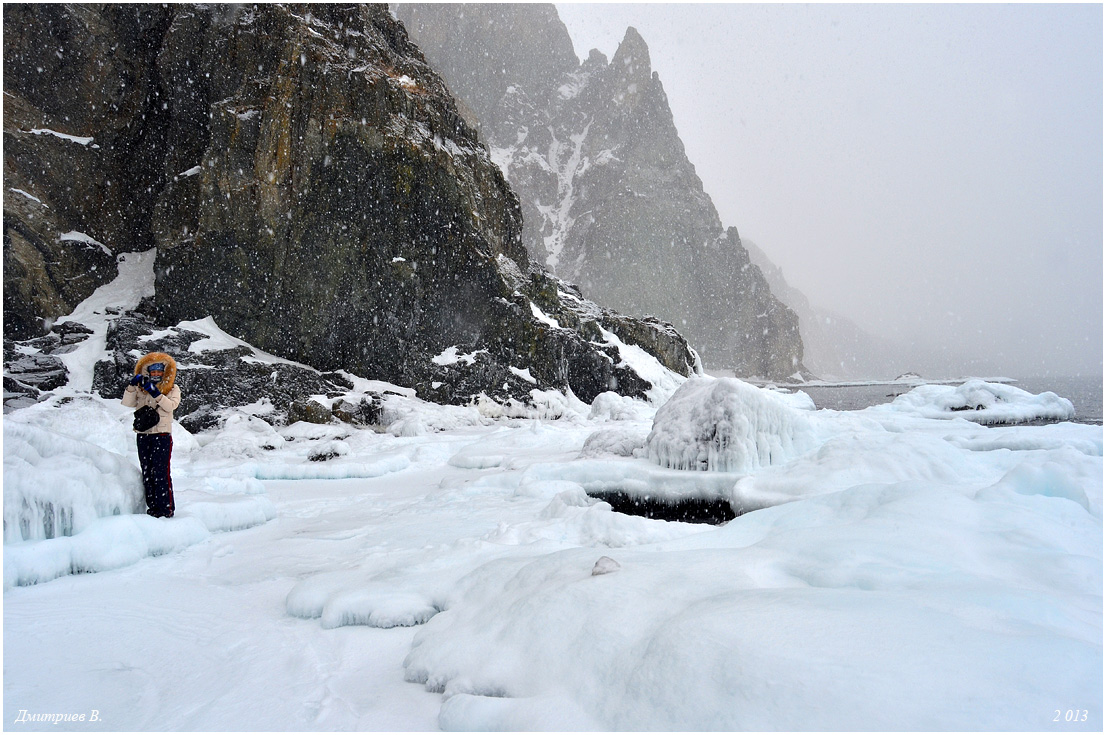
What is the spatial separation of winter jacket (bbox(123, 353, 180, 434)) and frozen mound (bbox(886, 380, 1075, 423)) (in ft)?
64.6

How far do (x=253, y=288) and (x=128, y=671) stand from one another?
2101 cm

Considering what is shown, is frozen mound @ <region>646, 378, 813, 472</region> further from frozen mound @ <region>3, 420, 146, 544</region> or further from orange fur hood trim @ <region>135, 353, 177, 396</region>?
frozen mound @ <region>3, 420, 146, 544</region>

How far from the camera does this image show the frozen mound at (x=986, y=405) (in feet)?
57.7

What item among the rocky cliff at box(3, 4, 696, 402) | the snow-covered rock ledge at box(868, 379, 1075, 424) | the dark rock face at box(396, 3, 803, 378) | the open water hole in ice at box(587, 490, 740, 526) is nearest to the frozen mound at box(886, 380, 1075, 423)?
the snow-covered rock ledge at box(868, 379, 1075, 424)

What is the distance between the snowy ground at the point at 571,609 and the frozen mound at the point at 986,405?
1474cm

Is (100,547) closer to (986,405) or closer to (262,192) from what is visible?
(262,192)

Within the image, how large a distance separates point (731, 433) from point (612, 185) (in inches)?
3564

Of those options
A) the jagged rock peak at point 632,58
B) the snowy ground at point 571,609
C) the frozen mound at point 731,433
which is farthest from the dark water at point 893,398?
the jagged rock peak at point 632,58

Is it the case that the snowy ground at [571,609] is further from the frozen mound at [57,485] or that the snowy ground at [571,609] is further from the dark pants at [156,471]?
the dark pants at [156,471]

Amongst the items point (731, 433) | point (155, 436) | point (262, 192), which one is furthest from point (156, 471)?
point (262, 192)

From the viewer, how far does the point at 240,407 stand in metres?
16.2

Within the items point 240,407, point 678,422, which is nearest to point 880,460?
point 678,422

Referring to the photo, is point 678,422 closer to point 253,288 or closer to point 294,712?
point 294,712

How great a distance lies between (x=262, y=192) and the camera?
789 inches
